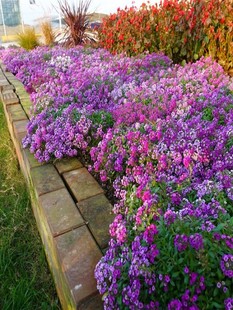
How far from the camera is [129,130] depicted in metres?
2.12

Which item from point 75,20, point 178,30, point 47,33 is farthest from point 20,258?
point 47,33

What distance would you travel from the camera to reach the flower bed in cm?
115

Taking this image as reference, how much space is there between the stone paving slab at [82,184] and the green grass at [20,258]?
59 cm

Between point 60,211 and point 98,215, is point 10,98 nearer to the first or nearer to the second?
point 60,211

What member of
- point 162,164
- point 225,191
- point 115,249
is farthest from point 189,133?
point 115,249

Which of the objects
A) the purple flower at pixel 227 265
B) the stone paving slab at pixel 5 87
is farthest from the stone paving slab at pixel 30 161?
the stone paving slab at pixel 5 87

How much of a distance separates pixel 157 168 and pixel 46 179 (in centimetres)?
78

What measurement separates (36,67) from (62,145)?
8.93 feet

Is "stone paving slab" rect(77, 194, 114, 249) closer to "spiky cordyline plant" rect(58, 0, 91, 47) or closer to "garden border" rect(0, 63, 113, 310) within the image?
"garden border" rect(0, 63, 113, 310)

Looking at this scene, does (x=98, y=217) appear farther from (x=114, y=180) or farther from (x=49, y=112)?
(x=49, y=112)

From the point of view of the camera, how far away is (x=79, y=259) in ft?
4.79

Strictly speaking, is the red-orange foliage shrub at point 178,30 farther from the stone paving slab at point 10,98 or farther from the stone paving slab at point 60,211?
the stone paving slab at point 60,211

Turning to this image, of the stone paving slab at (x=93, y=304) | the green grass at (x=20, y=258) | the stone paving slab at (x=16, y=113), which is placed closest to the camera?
the stone paving slab at (x=93, y=304)

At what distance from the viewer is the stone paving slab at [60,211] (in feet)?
5.48
